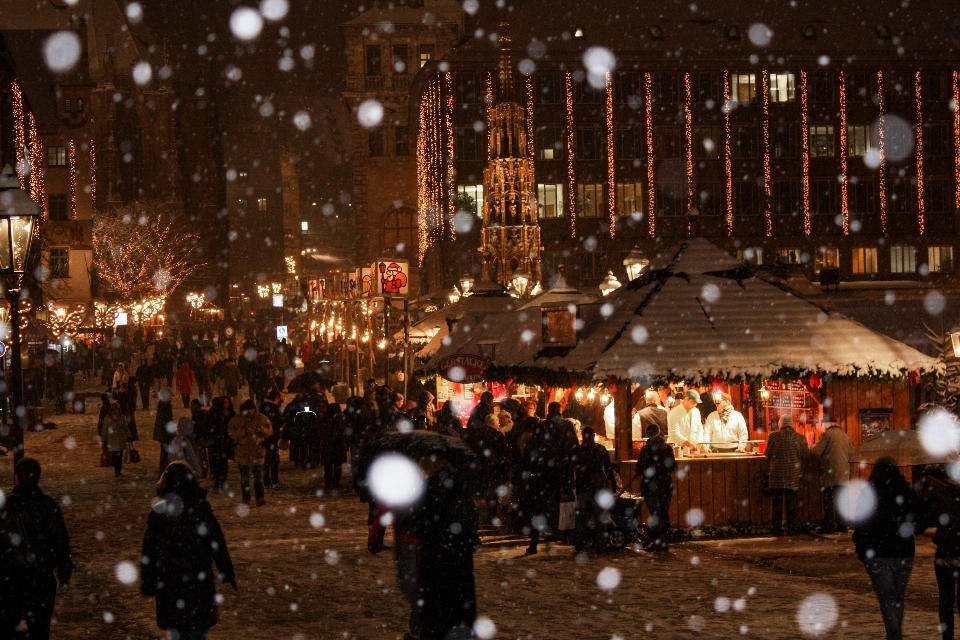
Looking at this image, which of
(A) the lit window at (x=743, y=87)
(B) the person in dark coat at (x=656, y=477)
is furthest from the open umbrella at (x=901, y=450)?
(A) the lit window at (x=743, y=87)

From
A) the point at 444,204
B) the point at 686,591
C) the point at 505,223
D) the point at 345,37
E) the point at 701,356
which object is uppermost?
the point at 345,37

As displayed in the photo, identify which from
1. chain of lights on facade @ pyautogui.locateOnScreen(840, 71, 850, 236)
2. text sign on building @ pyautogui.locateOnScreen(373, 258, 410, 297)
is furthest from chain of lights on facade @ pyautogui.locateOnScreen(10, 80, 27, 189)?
chain of lights on facade @ pyautogui.locateOnScreen(840, 71, 850, 236)

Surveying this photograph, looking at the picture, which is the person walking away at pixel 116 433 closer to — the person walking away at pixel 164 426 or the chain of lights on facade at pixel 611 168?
the person walking away at pixel 164 426

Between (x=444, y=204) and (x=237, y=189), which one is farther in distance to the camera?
(x=237, y=189)

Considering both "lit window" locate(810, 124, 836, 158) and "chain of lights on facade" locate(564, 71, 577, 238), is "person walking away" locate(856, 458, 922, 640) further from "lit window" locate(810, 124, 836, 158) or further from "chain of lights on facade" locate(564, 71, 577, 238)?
"lit window" locate(810, 124, 836, 158)

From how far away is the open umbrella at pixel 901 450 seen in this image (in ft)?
47.2

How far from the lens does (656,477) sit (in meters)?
15.1

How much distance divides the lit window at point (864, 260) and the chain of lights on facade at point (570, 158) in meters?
13.9

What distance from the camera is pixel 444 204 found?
60844 millimetres

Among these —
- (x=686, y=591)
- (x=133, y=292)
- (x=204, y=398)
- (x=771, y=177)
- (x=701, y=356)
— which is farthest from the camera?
(x=133, y=292)

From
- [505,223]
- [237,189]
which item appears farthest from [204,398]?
[237,189]

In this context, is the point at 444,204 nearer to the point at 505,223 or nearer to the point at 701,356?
the point at 505,223

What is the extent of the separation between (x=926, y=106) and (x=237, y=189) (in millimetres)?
99401

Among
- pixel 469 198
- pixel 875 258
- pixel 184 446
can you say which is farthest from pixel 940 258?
pixel 184 446
